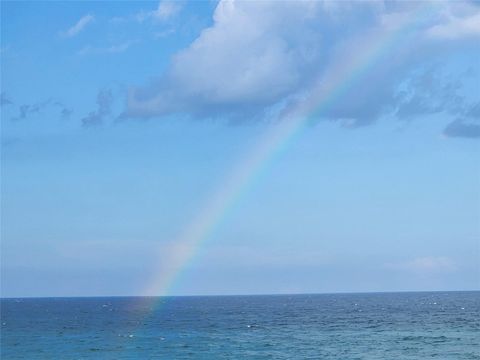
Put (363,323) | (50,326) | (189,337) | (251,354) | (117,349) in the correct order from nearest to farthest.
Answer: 1. (251,354)
2. (117,349)
3. (189,337)
4. (363,323)
5. (50,326)

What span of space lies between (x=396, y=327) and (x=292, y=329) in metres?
15.3

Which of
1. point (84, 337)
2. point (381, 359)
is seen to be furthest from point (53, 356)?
point (381, 359)

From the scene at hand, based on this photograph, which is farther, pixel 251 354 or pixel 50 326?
pixel 50 326

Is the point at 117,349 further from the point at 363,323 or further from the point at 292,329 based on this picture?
the point at 363,323

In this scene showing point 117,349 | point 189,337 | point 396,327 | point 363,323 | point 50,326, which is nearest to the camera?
point 117,349

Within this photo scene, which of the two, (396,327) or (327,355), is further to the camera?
(396,327)

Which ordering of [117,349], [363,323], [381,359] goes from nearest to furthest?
1. [381,359]
2. [117,349]
3. [363,323]

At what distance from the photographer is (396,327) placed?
11331 centimetres

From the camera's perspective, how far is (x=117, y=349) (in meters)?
87.5

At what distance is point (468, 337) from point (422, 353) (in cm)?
1818

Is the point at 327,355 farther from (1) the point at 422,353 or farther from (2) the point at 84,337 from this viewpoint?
(2) the point at 84,337

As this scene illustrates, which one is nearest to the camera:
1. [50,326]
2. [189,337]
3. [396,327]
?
[189,337]

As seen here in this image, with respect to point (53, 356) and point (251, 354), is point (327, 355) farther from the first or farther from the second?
point (53, 356)

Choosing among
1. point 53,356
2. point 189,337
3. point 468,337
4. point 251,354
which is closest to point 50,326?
point 189,337
